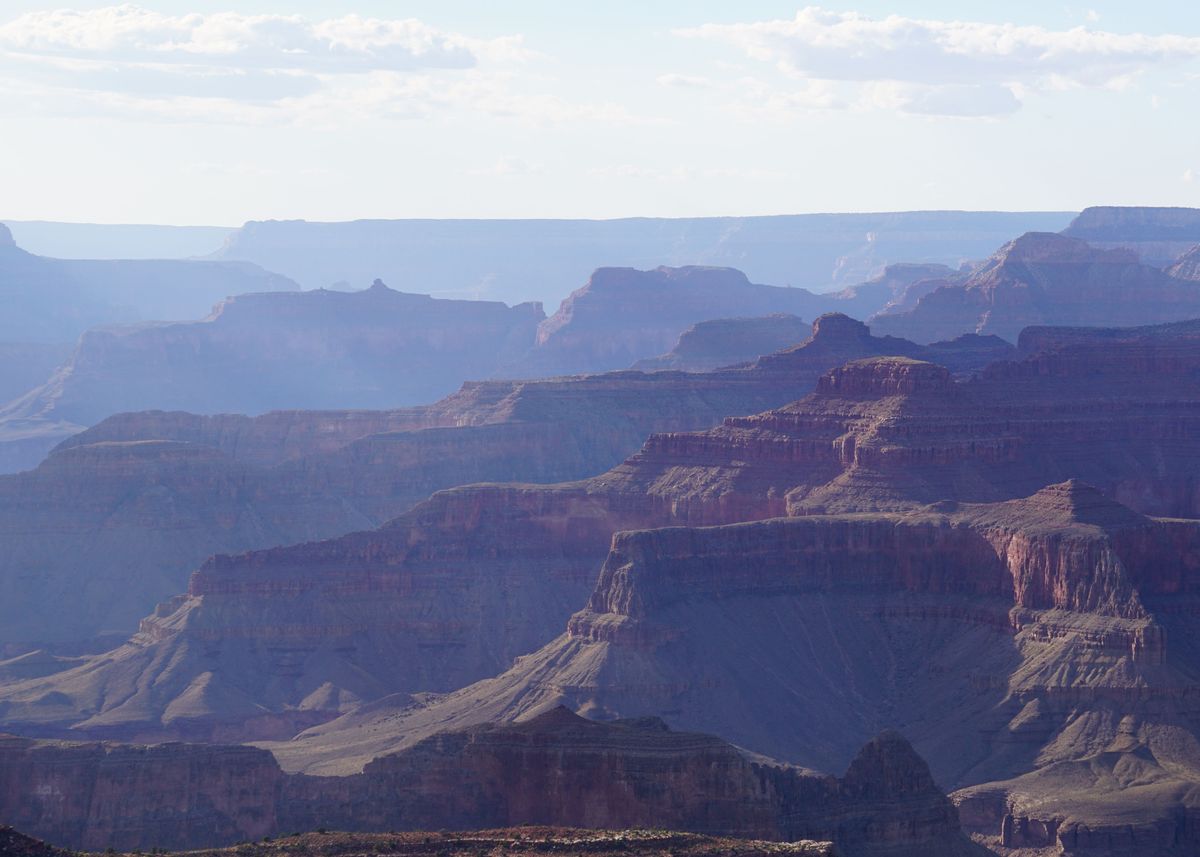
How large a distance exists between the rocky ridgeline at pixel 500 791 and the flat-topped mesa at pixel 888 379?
40414 mm

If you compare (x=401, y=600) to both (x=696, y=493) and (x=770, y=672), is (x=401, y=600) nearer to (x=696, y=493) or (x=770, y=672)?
(x=696, y=493)

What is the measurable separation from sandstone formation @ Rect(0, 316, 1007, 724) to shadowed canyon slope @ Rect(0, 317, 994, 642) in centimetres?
16

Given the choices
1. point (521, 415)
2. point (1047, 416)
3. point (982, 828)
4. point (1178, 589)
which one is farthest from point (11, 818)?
point (521, 415)

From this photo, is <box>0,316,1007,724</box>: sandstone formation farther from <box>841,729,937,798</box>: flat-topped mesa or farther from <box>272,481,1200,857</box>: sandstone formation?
<box>841,729,937,798</box>: flat-topped mesa

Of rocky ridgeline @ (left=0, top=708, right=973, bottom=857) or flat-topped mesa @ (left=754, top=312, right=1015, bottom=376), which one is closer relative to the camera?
rocky ridgeline @ (left=0, top=708, right=973, bottom=857)

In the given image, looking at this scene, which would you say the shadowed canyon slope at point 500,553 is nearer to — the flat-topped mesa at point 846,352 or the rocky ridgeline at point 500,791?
the rocky ridgeline at point 500,791

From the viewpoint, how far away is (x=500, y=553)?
138 metres

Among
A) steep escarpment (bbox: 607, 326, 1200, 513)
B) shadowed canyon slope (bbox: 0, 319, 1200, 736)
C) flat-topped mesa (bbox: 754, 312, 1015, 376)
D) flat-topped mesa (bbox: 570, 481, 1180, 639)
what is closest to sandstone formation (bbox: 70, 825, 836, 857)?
flat-topped mesa (bbox: 570, 481, 1180, 639)

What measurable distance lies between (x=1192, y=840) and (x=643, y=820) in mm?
24355

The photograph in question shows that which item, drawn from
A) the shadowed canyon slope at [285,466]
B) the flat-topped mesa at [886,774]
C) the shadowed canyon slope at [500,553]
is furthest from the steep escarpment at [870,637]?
the shadowed canyon slope at [285,466]

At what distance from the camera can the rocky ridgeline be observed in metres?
78.6

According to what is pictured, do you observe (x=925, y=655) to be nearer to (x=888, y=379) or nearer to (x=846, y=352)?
(x=888, y=379)

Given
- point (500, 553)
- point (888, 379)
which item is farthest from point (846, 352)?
point (500, 553)

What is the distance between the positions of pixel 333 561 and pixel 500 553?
780 cm
